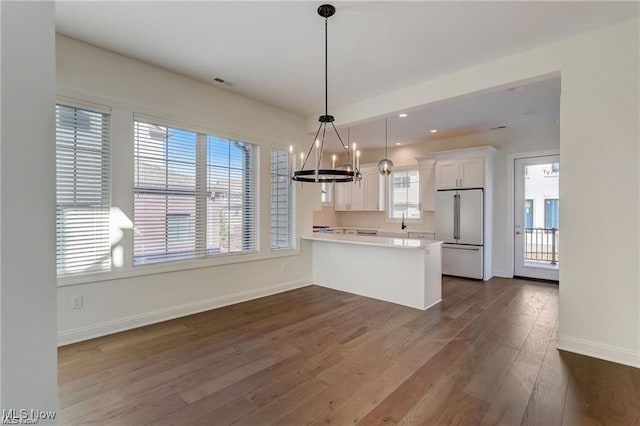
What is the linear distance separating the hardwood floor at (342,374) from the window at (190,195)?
0.94m

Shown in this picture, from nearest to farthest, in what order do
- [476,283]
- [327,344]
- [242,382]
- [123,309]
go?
[242,382], [327,344], [123,309], [476,283]

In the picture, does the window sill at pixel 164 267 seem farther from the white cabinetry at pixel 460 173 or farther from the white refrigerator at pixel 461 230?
the white cabinetry at pixel 460 173

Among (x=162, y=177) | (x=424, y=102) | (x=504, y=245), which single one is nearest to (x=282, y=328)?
(x=162, y=177)

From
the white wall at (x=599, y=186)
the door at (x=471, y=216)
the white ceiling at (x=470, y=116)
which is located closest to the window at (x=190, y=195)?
the white ceiling at (x=470, y=116)

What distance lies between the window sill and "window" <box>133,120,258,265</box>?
79 mm

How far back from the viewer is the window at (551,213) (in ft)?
18.6

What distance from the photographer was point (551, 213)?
5715mm

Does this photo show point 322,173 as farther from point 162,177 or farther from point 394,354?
point 162,177

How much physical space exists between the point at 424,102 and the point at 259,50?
2.09 m

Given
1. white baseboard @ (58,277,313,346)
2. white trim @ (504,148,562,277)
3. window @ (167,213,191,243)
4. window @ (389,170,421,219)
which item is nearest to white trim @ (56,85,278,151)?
window @ (167,213,191,243)

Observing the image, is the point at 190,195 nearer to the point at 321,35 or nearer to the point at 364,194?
the point at 321,35

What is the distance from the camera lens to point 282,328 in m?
3.43

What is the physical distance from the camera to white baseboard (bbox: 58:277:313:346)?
3002mm

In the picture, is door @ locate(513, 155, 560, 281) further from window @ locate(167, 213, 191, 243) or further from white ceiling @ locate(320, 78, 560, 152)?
window @ locate(167, 213, 191, 243)
